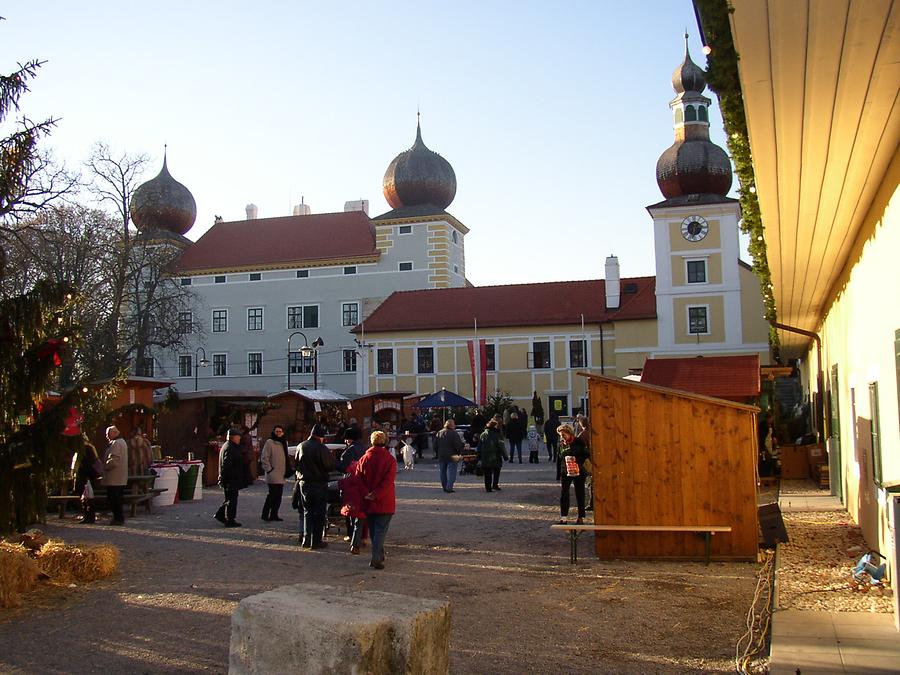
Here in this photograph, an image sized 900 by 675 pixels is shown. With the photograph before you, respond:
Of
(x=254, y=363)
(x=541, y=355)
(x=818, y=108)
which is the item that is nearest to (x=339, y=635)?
(x=818, y=108)

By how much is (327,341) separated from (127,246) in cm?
2601

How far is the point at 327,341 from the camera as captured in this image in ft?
206

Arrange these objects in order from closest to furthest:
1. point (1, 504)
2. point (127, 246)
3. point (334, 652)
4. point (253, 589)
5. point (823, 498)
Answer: point (334, 652), point (1, 504), point (253, 589), point (823, 498), point (127, 246)

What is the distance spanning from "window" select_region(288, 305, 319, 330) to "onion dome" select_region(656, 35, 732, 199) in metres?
26.0

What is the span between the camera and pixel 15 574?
8484 millimetres

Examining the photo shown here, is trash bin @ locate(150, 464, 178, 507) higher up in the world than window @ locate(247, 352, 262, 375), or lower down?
lower down

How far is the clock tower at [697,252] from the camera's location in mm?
48562

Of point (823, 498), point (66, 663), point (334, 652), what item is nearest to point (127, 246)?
point (823, 498)

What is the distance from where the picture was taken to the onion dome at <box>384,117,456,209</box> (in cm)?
6353

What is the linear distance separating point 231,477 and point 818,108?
10.2m

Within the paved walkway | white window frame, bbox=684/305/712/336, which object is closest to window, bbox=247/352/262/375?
white window frame, bbox=684/305/712/336

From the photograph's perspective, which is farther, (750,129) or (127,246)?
(127,246)

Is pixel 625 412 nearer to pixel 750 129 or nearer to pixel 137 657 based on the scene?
pixel 750 129

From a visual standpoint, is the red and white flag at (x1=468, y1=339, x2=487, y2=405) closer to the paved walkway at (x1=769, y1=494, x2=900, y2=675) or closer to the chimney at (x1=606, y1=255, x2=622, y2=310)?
the chimney at (x1=606, y1=255, x2=622, y2=310)
